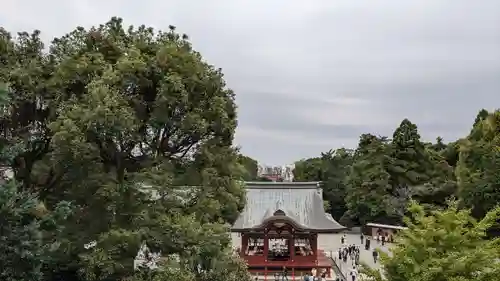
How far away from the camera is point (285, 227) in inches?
1120

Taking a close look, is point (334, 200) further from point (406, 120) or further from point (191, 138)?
point (191, 138)

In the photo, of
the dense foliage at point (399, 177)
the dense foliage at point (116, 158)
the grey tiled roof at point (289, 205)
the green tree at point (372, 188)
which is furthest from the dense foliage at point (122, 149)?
the green tree at point (372, 188)

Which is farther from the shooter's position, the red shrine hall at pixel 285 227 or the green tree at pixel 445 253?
the red shrine hall at pixel 285 227

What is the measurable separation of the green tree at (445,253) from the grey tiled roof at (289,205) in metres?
16.8

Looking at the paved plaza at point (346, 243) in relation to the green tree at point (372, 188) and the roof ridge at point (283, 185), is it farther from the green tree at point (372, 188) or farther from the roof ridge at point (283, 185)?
the roof ridge at point (283, 185)

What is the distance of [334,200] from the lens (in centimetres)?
5972

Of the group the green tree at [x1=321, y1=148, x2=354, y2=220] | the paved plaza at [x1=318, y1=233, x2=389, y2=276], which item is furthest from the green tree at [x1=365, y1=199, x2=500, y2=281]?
the green tree at [x1=321, y1=148, x2=354, y2=220]

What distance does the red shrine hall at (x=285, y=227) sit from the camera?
28.3 m

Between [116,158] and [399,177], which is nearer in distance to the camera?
[116,158]

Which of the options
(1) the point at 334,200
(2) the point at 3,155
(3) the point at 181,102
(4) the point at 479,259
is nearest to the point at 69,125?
(2) the point at 3,155

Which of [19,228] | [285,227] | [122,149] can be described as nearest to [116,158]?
[122,149]

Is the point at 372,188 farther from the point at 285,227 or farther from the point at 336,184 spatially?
the point at 285,227

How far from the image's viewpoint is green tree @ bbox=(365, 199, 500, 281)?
33.5ft

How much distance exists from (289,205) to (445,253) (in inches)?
874
